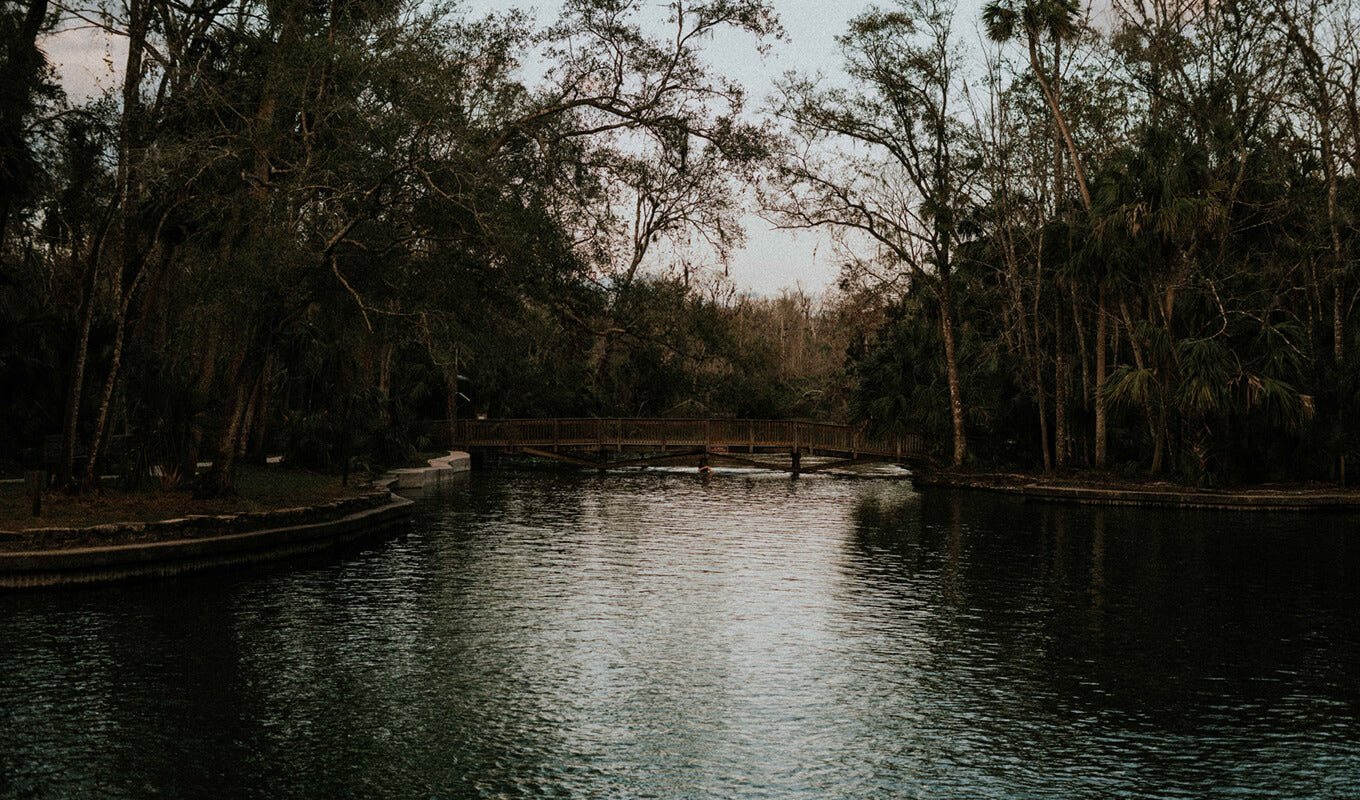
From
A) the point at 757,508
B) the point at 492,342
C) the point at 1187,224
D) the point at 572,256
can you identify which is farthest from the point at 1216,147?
the point at 492,342

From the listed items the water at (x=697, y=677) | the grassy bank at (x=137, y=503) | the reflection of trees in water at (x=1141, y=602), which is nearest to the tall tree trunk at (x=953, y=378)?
the reflection of trees in water at (x=1141, y=602)

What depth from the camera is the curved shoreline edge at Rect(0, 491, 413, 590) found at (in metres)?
13.7

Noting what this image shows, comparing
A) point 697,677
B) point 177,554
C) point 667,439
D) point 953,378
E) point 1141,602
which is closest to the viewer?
point 697,677

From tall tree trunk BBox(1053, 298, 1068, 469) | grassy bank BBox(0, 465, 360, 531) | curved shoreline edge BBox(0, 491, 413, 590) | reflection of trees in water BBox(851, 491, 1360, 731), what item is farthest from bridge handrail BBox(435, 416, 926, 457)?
curved shoreline edge BBox(0, 491, 413, 590)

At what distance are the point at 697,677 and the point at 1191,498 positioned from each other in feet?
70.9

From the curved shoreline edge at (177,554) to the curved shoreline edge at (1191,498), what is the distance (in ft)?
60.3

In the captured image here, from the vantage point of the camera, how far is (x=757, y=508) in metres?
27.9

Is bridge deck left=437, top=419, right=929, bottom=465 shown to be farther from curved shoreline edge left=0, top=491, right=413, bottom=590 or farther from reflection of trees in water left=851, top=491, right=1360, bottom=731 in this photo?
curved shoreline edge left=0, top=491, right=413, bottom=590

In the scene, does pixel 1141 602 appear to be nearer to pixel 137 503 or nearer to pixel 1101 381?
pixel 137 503

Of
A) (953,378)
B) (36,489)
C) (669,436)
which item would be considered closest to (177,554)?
(36,489)

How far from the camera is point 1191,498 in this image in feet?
91.5

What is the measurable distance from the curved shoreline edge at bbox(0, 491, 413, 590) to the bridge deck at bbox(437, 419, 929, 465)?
24546 millimetres

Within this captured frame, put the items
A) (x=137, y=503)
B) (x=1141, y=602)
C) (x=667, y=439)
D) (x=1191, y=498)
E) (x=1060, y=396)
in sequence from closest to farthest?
(x=1141, y=602), (x=137, y=503), (x=1191, y=498), (x=1060, y=396), (x=667, y=439)

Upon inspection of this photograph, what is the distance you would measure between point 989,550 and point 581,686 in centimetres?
1181
